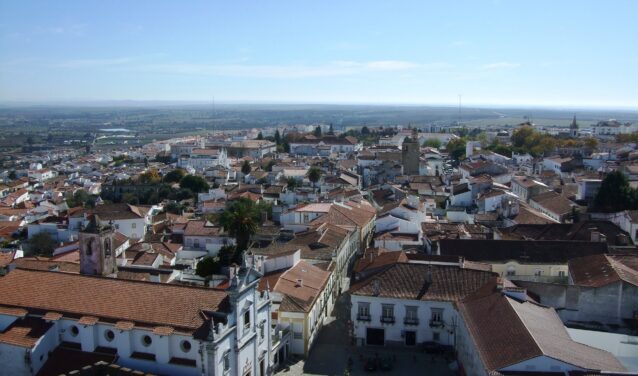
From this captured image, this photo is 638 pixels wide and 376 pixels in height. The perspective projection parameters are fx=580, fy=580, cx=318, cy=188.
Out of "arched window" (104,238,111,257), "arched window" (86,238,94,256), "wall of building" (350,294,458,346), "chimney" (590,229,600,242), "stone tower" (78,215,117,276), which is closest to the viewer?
"stone tower" (78,215,117,276)

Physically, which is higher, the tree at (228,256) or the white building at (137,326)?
the white building at (137,326)

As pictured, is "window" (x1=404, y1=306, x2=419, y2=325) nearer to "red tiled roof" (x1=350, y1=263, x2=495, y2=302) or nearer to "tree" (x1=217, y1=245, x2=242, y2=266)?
"red tiled roof" (x1=350, y1=263, x2=495, y2=302)

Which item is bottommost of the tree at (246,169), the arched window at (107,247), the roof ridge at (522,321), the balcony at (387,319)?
the tree at (246,169)

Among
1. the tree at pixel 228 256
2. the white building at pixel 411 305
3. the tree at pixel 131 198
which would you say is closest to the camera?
the white building at pixel 411 305

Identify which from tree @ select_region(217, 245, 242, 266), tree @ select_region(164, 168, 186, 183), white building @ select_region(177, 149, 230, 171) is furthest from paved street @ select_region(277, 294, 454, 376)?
white building @ select_region(177, 149, 230, 171)

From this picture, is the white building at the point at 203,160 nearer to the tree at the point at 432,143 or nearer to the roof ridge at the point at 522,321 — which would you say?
the tree at the point at 432,143

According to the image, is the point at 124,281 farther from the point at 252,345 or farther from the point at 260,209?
the point at 260,209

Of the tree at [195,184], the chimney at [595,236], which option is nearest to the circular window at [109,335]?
the chimney at [595,236]
